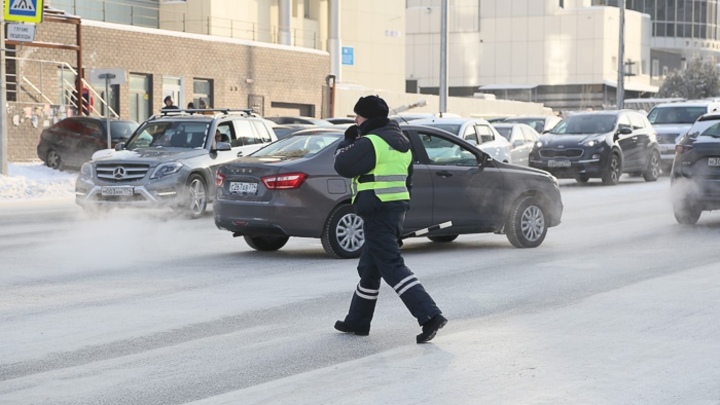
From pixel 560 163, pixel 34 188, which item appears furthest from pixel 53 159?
pixel 560 163

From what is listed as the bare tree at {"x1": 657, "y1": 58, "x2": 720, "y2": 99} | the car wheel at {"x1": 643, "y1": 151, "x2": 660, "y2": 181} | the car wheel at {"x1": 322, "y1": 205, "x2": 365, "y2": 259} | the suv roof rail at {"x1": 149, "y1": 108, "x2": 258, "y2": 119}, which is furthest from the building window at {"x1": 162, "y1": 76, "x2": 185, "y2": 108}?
the bare tree at {"x1": 657, "y1": 58, "x2": 720, "y2": 99}

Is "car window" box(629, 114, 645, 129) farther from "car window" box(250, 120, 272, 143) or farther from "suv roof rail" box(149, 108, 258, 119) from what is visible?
"car window" box(250, 120, 272, 143)

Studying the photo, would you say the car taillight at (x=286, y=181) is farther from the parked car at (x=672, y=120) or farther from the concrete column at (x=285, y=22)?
the concrete column at (x=285, y=22)

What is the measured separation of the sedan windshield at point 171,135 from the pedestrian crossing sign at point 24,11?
7376 millimetres

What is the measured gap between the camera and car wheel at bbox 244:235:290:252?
606 inches

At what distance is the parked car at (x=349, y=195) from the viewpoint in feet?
46.7

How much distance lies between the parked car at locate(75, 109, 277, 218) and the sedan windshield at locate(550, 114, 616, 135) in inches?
464

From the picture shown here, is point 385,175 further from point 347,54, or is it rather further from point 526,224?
point 347,54

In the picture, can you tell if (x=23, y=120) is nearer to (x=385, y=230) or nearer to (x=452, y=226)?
(x=452, y=226)

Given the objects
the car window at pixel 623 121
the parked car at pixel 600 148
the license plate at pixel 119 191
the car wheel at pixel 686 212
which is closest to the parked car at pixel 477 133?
the parked car at pixel 600 148

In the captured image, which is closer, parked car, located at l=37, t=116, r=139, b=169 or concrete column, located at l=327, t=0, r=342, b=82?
parked car, located at l=37, t=116, r=139, b=169

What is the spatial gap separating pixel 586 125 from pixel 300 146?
17735 millimetres

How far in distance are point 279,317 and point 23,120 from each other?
31.3m

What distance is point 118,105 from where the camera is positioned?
4647cm
